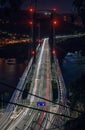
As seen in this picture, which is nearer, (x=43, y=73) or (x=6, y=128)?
(x=6, y=128)

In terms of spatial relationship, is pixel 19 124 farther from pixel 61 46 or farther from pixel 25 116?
pixel 61 46

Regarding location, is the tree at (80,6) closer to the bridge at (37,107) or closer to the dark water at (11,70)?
the bridge at (37,107)

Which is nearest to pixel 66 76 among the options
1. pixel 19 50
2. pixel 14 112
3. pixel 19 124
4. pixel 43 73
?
pixel 43 73

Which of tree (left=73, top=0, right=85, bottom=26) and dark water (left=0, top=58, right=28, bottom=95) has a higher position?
tree (left=73, top=0, right=85, bottom=26)

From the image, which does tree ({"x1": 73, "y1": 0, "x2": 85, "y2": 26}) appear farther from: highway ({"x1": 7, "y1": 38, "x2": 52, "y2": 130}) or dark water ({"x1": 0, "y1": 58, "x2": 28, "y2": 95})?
dark water ({"x1": 0, "y1": 58, "x2": 28, "y2": 95})

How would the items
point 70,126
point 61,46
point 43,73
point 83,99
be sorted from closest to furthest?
1. point 70,126
2. point 83,99
3. point 43,73
4. point 61,46

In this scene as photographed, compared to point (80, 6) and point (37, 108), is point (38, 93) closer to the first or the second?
point (37, 108)

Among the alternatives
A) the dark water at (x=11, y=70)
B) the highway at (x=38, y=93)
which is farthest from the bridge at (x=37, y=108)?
the dark water at (x=11, y=70)

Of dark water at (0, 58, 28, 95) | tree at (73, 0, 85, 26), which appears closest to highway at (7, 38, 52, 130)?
dark water at (0, 58, 28, 95)
